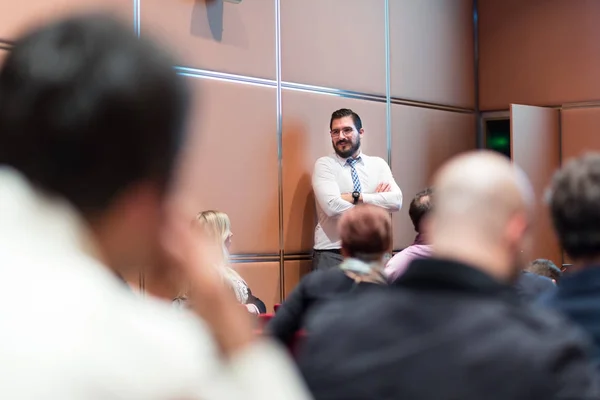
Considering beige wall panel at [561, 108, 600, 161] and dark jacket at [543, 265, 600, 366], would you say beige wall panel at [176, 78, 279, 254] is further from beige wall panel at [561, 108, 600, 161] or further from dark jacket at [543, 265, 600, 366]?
dark jacket at [543, 265, 600, 366]

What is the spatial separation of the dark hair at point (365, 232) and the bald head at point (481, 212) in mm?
1500

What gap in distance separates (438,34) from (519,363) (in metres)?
6.91

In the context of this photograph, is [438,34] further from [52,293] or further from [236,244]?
[52,293]

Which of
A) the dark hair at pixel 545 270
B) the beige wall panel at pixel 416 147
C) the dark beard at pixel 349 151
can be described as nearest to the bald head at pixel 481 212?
the dark hair at pixel 545 270

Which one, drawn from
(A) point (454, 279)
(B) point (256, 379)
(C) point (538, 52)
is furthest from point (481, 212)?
(C) point (538, 52)

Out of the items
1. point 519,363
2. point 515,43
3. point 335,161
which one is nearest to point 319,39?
point 335,161

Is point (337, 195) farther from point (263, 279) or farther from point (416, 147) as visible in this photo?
point (416, 147)

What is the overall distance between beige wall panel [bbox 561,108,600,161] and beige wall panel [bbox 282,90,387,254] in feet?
8.34

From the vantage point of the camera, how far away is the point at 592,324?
5.67 feet

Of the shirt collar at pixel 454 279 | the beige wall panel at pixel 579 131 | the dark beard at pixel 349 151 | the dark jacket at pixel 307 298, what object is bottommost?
the dark jacket at pixel 307 298

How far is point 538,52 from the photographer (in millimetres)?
8039

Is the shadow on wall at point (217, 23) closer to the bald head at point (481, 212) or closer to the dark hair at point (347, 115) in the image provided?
the dark hair at point (347, 115)

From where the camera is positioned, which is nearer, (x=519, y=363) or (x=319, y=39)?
(x=519, y=363)

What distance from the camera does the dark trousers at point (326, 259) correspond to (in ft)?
20.1
